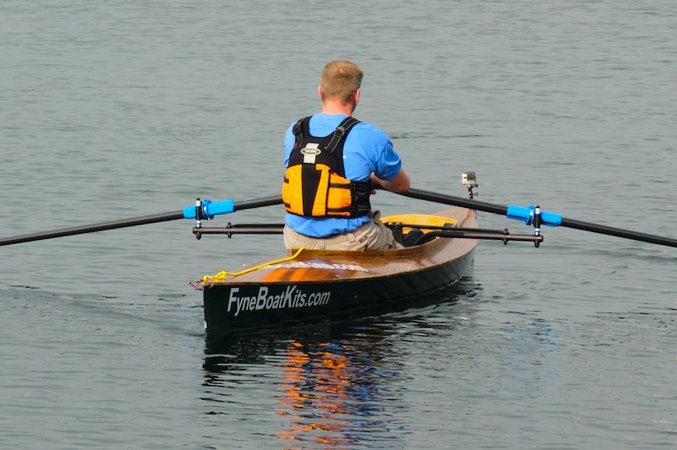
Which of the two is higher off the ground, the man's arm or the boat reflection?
the man's arm

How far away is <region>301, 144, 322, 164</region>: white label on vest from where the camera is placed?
1359 centimetres

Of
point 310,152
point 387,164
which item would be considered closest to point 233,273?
point 310,152

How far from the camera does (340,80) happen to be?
43.9 feet

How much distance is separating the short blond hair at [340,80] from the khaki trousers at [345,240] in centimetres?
125

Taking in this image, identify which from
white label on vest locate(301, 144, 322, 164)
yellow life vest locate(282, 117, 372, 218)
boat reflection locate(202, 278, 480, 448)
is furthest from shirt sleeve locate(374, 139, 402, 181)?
boat reflection locate(202, 278, 480, 448)

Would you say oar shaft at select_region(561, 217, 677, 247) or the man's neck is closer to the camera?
the man's neck

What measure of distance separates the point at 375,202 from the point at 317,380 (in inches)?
345

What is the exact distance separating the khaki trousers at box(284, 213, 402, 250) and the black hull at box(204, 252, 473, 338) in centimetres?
32

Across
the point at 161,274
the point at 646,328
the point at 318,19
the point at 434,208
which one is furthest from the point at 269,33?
the point at 646,328

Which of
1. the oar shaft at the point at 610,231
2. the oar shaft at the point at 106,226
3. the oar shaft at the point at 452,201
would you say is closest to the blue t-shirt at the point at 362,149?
the oar shaft at the point at 452,201

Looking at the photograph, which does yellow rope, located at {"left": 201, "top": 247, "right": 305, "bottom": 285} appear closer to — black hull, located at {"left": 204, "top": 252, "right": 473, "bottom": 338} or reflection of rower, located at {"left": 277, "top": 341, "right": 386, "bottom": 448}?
black hull, located at {"left": 204, "top": 252, "right": 473, "bottom": 338}

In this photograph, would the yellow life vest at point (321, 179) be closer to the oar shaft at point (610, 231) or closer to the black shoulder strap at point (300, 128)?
the black shoulder strap at point (300, 128)

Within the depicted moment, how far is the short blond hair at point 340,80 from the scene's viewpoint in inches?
524

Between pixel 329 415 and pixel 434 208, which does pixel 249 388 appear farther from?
pixel 434 208
